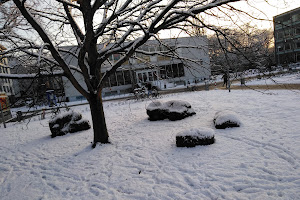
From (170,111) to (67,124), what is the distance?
5332 millimetres

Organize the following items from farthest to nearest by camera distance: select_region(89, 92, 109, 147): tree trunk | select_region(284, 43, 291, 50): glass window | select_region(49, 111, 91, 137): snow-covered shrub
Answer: select_region(284, 43, 291, 50): glass window → select_region(49, 111, 91, 137): snow-covered shrub → select_region(89, 92, 109, 147): tree trunk

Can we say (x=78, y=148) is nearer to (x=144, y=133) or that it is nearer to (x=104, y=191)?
(x=144, y=133)

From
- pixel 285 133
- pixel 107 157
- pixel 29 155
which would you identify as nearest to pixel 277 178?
pixel 285 133

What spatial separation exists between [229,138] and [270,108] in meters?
4.13

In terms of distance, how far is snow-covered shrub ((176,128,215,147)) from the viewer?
5020 millimetres

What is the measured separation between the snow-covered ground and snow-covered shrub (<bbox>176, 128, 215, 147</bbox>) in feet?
0.55

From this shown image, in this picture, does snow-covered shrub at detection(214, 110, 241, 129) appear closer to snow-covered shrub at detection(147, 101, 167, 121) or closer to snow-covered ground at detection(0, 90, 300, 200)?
snow-covered ground at detection(0, 90, 300, 200)

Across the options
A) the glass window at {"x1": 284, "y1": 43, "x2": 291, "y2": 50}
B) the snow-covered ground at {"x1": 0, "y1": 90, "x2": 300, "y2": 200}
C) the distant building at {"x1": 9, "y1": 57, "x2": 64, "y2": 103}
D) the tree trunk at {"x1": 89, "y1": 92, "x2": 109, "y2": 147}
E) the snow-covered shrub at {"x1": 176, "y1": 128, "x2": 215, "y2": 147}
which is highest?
the glass window at {"x1": 284, "y1": 43, "x2": 291, "y2": 50}

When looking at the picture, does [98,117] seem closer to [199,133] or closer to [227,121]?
[199,133]

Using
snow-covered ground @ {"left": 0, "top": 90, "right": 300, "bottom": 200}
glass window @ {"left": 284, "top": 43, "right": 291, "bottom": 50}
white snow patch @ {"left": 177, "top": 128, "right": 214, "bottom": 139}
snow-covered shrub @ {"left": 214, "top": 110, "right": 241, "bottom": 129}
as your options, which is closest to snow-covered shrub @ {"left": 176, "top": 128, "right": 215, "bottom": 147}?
white snow patch @ {"left": 177, "top": 128, "right": 214, "bottom": 139}

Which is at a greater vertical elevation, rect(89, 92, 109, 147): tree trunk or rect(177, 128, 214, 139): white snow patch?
rect(89, 92, 109, 147): tree trunk

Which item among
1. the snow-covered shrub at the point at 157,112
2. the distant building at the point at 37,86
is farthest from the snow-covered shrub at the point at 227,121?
the distant building at the point at 37,86

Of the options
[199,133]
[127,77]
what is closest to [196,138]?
[199,133]

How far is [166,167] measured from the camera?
423cm
